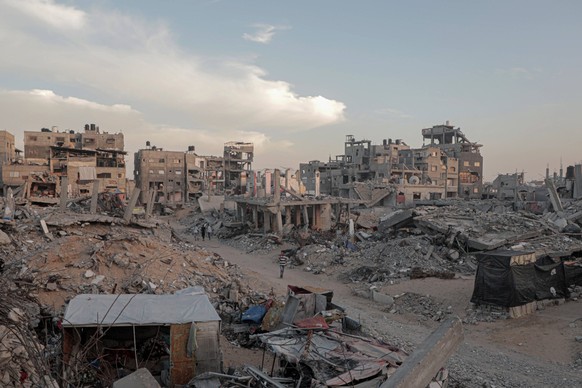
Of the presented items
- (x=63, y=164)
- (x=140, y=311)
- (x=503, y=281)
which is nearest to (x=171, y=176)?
(x=63, y=164)

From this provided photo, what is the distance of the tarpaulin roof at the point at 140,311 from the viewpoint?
755cm

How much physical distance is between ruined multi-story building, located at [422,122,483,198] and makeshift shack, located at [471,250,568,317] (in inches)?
2068

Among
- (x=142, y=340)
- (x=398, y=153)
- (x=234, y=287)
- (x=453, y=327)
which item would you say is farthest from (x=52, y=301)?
(x=398, y=153)

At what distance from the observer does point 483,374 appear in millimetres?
9102

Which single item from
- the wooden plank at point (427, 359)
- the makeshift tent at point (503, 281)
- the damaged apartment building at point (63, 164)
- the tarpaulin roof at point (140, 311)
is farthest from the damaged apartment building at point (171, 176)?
the wooden plank at point (427, 359)

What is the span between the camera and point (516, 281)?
13164 millimetres

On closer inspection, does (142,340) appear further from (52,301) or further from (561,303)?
(561,303)

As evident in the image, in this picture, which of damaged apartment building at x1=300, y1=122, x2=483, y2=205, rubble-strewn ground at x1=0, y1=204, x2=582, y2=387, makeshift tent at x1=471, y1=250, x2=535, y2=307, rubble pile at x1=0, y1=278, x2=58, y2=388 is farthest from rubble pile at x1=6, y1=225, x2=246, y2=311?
damaged apartment building at x1=300, y1=122, x2=483, y2=205

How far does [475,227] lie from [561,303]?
8.73 meters

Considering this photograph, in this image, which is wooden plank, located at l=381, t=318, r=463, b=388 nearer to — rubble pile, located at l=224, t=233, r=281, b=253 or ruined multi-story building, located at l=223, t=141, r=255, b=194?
rubble pile, located at l=224, t=233, r=281, b=253

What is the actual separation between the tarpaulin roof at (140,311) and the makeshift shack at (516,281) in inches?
358

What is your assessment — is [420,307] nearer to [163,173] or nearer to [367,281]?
[367,281]

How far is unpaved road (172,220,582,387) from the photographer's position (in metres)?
9.16

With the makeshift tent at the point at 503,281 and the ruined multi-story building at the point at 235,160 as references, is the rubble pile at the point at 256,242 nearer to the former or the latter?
the makeshift tent at the point at 503,281
